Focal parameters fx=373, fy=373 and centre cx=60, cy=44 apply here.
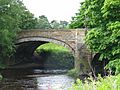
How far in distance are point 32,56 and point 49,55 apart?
10.4 ft

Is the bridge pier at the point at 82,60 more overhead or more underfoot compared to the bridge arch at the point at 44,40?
more underfoot

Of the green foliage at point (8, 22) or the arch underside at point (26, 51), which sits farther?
the arch underside at point (26, 51)

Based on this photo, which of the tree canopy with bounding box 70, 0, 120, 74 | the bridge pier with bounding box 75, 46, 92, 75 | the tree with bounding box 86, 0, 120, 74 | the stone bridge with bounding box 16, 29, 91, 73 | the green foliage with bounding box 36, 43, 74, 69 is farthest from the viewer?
the green foliage with bounding box 36, 43, 74, 69

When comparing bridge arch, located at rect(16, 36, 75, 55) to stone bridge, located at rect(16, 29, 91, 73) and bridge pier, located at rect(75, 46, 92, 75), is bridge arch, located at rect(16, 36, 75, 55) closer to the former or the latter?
stone bridge, located at rect(16, 29, 91, 73)

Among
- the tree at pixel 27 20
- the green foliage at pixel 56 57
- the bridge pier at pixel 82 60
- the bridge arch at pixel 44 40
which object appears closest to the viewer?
the bridge pier at pixel 82 60

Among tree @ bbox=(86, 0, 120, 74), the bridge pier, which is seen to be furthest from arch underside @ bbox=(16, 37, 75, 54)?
tree @ bbox=(86, 0, 120, 74)

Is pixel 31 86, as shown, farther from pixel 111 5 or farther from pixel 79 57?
pixel 79 57

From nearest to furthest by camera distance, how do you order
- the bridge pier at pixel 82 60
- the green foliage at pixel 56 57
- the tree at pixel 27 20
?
the bridge pier at pixel 82 60 → the tree at pixel 27 20 → the green foliage at pixel 56 57

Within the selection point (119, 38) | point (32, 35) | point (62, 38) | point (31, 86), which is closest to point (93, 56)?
point (62, 38)

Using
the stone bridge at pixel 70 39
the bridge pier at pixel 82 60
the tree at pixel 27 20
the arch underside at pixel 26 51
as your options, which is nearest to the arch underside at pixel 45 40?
the stone bridge at pixel 70 39

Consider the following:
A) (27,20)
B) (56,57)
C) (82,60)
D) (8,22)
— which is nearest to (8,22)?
(8,22)

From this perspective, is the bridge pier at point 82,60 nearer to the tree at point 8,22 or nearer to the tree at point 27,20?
the tree at point 8,22

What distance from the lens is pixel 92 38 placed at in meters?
30.5

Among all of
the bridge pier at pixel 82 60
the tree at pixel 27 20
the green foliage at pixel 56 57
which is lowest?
the bridge pier at pixel 82 60
